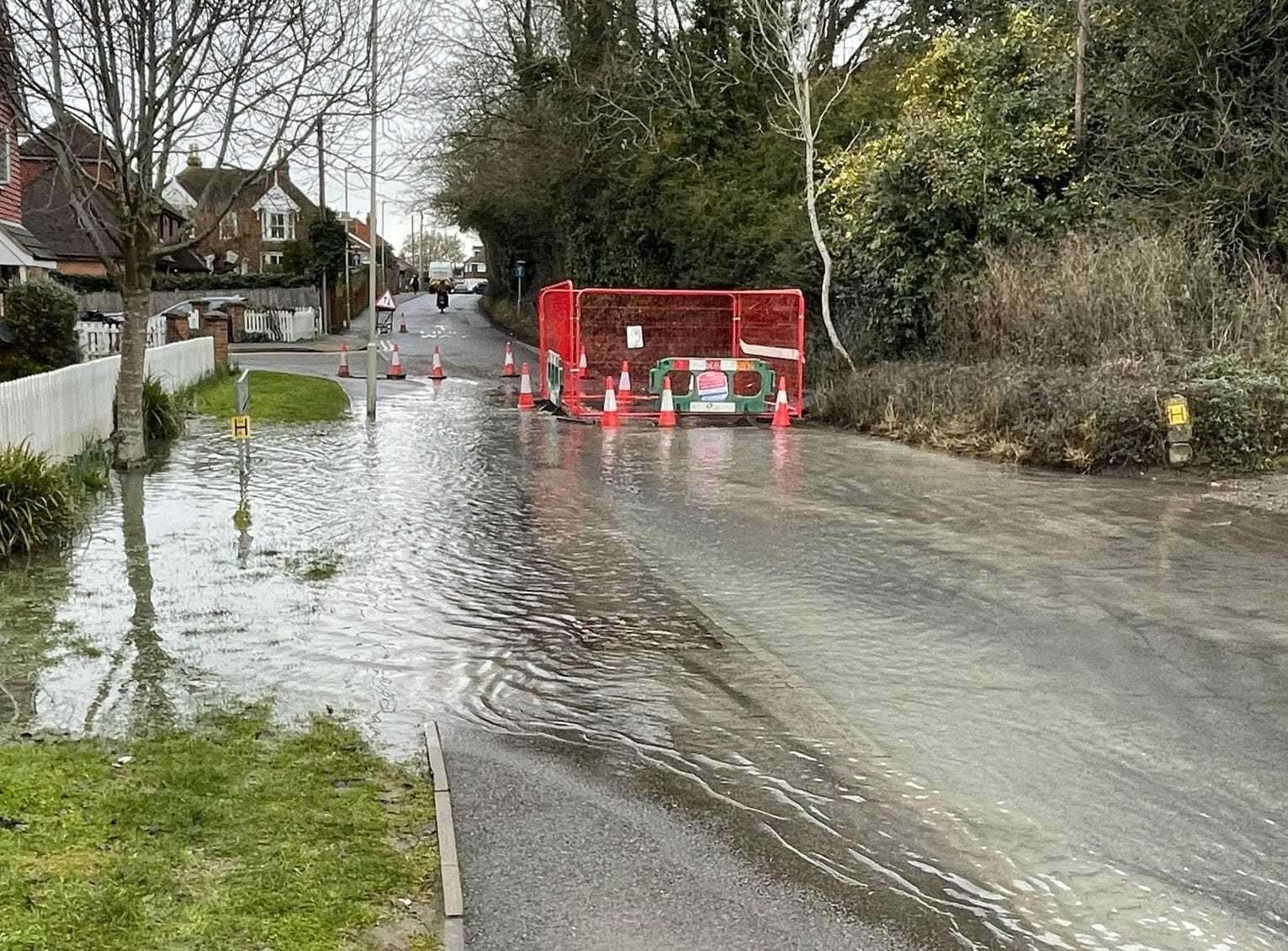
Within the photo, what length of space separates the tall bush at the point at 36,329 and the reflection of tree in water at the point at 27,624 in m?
9.62

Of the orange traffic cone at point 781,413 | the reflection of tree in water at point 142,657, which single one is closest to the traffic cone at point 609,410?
the orange traffic cone at point 781,413

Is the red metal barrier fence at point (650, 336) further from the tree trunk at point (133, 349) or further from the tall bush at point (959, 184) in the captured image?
the tree trunk at point (133, 349)

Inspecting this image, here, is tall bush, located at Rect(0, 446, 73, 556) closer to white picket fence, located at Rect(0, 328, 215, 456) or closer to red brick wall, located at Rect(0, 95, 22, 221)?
white picket fence, located at Rect(0, 328, 215, 456)

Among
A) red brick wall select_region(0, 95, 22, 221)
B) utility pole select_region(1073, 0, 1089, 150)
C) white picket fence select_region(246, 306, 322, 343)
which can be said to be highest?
utility pole select_region(1073, 0, 1089, 150)

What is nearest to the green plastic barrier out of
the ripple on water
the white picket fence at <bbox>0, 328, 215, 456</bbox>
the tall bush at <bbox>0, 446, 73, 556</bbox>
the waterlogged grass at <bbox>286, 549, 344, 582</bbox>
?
the ripple on water

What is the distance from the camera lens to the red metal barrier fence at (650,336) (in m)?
20.2

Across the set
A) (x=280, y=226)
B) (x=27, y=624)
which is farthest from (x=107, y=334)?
(x=280, y=226)

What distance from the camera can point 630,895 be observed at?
4.11 m

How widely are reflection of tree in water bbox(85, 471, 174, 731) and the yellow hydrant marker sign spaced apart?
10043 mm

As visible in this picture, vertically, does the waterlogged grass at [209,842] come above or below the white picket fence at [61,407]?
below

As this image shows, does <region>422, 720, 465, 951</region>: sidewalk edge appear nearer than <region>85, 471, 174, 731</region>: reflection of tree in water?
Yes

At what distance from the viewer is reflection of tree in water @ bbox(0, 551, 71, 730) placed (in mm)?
5906

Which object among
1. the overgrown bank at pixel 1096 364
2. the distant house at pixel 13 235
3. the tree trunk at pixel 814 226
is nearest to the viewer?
the overgrown bank at pixel 1096 364

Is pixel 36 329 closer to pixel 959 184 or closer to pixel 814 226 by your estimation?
pixel 814 226
